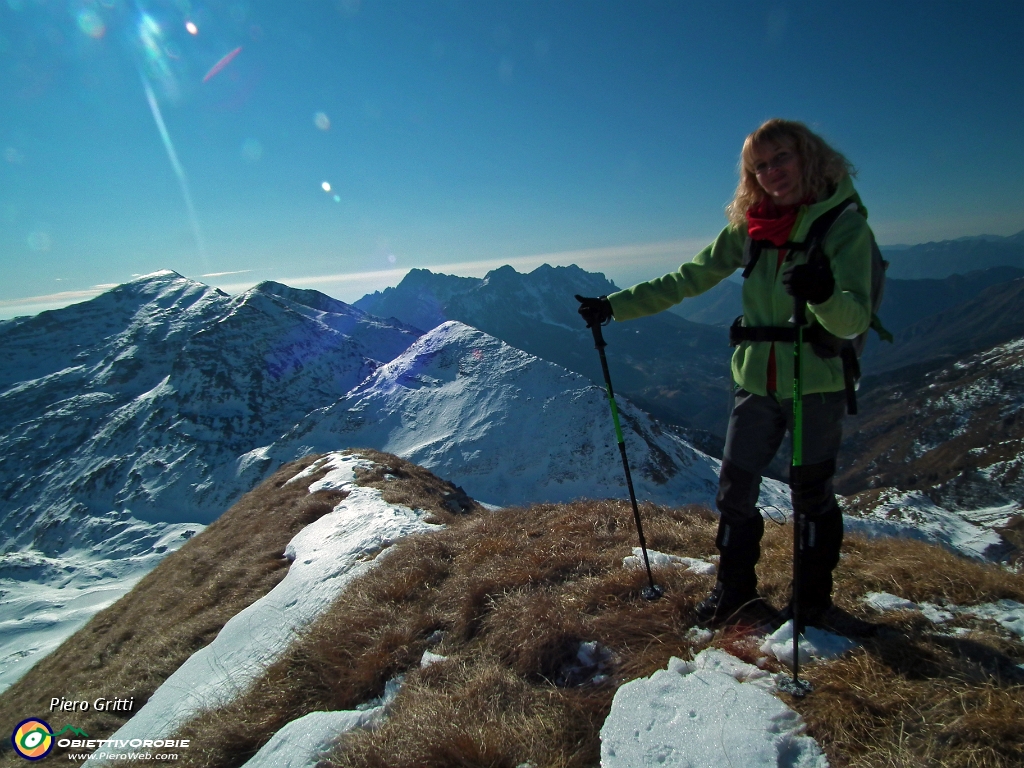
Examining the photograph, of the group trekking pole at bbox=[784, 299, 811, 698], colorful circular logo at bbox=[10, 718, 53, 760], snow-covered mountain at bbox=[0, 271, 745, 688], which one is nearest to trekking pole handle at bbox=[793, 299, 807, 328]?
trekking pole at bbox=[784, 299, 811, 698]

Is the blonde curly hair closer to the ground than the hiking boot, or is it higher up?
higher up

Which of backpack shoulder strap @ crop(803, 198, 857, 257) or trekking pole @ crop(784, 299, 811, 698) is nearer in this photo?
trekking pole @ crop(784, 299, 811, 698)

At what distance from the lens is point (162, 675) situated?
6.53 metres

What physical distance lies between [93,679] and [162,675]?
3253 mm

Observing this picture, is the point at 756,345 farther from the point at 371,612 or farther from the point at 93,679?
the point at 93,679

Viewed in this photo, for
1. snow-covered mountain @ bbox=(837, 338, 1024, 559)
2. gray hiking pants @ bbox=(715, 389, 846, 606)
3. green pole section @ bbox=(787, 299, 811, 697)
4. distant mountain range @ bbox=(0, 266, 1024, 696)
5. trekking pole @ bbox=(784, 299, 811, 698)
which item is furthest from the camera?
snow-covered mountain @ bbox=(837, 338, 1024, 559)

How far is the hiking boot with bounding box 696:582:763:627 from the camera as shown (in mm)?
3693

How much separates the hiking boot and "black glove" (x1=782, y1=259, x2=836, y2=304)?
2.32 m

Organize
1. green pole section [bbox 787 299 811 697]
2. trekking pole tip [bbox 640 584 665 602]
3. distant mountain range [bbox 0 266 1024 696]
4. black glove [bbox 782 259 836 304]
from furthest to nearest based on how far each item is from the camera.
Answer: distant mountain range [bbox 0 266 1024 696], trekking pole tip [bbox 640 584 665 602], green pole section [bbox 787 299 811 697], black glove [bbox 782 259 836 304]

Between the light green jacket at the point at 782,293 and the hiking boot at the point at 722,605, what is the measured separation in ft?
5.25

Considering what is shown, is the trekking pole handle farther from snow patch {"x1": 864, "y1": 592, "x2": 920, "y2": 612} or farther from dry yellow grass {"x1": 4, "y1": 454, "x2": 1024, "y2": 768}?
snow patch {"x1": 864, "y1": 592, "x2": 920, "y2": 612}

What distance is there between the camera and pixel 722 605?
371 centimetres

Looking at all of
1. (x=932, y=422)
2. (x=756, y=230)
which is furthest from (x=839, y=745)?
(x=932, y=422)

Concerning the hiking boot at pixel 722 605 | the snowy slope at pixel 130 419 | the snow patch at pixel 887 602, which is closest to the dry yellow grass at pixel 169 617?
the hiking boot at pixel 722 605
